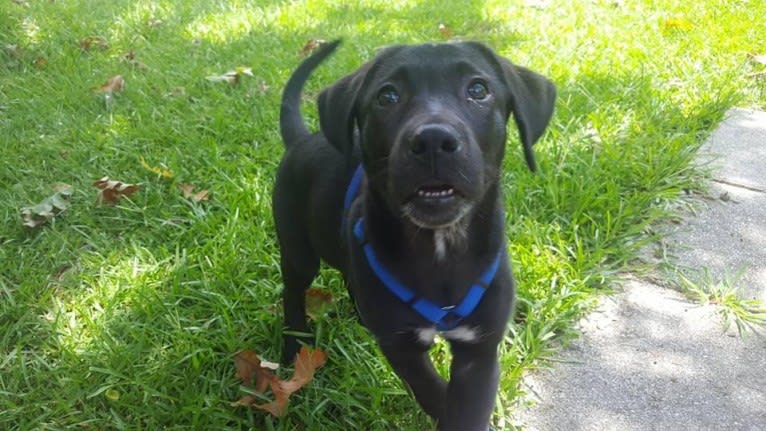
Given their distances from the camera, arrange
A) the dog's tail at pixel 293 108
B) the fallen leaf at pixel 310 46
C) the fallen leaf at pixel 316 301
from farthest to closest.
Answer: the fallen leaf at pixel 310 46 < the fallen leaf at pixel 316 301 < the dog's tail at pixel 293 108

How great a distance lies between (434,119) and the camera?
1814 millimetres

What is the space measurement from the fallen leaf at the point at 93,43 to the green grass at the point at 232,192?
7cm

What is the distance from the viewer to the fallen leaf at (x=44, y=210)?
3.43 metres

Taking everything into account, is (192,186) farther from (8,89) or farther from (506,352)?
(8,89)

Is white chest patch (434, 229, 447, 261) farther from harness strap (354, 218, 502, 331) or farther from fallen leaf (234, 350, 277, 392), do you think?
fallen leaf (234, 350, 277, 392)

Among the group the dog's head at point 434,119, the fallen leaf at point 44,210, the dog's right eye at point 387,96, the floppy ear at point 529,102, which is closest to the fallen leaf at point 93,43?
the fallen leaf at point 44,210

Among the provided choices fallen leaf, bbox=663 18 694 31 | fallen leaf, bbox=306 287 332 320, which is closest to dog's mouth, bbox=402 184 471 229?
fallen leaf, bbox=306 287 332 320

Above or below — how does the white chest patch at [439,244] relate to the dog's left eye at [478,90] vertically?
below

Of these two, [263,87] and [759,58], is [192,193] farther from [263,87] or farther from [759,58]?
[759,58]

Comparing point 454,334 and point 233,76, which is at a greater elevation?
point 454,334

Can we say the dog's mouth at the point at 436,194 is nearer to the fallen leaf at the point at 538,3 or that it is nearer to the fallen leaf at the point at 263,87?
the fallen leaf at the point at 263,87

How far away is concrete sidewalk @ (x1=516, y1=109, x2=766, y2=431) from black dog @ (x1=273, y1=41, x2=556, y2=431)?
428mm

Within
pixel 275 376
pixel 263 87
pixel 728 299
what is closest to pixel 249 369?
pixel 275 376

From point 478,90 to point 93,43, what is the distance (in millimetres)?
5024
